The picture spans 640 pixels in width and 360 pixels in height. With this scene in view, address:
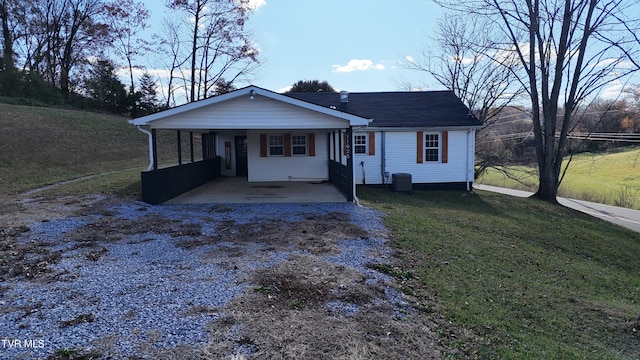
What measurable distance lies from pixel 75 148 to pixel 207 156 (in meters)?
7.65

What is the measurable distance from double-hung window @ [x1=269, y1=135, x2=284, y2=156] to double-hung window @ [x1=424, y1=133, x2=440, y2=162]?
5.83m

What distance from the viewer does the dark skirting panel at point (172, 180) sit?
10.0 meters

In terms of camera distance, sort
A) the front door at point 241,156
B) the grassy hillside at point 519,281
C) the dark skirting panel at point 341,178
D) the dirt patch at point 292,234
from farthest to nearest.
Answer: the front door at point 241,156 → the dark skirting panel at point 341,178 → the dirt patch at point 292,234 → the grassy hillside at point 519,281

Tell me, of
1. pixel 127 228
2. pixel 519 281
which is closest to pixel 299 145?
pixel 127 228

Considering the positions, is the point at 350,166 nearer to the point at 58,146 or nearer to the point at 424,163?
the point at 424,163

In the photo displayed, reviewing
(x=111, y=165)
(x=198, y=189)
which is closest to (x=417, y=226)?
(x=198, y=189)

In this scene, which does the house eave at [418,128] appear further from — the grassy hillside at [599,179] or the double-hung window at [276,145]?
the grassy hillside at [599,179]

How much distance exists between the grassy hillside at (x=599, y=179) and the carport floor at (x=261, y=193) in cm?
1380

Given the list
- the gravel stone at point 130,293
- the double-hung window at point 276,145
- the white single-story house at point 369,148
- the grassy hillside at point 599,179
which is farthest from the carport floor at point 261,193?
the grassy hillside at point 599,179

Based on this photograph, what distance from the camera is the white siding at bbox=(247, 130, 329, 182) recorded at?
15.9m

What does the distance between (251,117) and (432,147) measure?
8.63 metres

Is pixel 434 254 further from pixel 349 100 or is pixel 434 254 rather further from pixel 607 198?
pixel 607 198

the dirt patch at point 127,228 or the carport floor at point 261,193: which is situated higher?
the carport floor at point 261,193

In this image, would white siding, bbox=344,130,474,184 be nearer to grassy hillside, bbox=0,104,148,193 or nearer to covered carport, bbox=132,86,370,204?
covered carport, bbox=132,86,370,204
